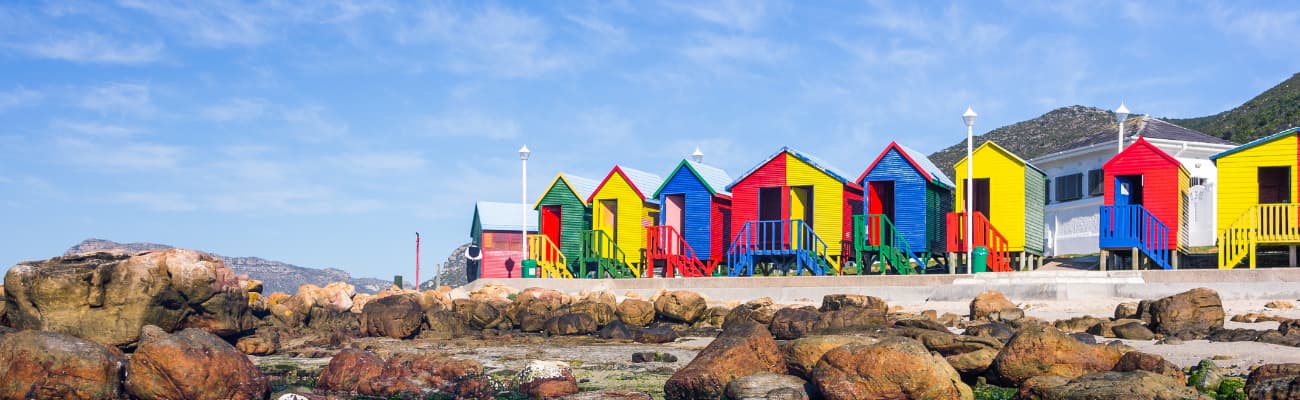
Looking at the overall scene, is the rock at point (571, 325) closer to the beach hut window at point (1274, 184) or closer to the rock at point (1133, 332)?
the rock at point (1133, 332)

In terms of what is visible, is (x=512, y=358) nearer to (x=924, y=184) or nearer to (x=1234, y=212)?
(x=924, y=184)

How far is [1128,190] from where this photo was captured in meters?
28.7

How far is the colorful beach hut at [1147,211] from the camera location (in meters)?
27.4

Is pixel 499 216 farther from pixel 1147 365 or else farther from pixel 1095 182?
pixel 1147 365

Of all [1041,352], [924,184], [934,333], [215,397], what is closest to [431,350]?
[215,397]

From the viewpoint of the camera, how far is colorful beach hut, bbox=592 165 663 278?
3519 cm

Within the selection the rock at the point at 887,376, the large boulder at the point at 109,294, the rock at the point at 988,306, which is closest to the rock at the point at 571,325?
the large boulder at the point at 109,294

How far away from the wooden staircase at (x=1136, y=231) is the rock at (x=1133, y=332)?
29.0 feet

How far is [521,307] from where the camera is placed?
26.3m

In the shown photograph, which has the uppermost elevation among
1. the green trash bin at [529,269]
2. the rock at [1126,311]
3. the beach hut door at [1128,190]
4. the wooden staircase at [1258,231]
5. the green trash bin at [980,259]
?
the beach hut door at [1128,190]

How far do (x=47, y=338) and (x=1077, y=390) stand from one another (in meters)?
11.5

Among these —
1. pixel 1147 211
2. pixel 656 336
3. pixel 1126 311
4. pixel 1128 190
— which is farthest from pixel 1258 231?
pixel 656 336

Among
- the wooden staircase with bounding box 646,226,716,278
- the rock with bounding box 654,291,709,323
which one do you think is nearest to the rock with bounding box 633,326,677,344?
the rock with bounding box 654,291,709,323

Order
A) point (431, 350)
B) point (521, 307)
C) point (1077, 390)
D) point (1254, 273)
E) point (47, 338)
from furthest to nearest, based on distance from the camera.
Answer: point (521, 307) < point (1254, 273) < point (431, 350) < point (47, 338) < point (1077, 390)
